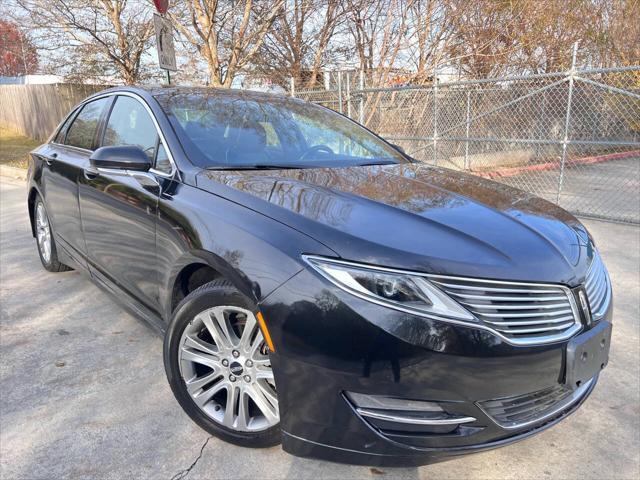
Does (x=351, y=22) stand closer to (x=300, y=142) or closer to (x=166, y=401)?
(x=300, y=142)

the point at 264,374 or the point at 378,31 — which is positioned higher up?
the point at 378,31

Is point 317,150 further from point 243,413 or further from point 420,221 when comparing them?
point 243,413

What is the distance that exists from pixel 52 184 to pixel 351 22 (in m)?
9.03

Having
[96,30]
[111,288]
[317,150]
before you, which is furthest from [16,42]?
[317,150]

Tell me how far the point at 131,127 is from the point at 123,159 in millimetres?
632

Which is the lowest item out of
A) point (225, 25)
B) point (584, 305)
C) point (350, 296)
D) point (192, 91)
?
point (584, 305)

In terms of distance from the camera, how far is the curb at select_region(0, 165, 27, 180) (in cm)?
1075

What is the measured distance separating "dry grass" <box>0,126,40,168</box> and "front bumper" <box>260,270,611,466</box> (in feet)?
39.5

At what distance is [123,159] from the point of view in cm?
264

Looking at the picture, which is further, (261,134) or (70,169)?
(70,169)

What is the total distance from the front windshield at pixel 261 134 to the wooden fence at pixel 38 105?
14.1 metres

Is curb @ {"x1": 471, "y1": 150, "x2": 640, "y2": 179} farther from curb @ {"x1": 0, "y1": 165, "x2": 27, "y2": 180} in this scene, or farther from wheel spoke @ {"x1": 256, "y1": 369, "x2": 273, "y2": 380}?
curb @ {"x1": 0, "y1": 165, "x2": 27, "y2": 180}

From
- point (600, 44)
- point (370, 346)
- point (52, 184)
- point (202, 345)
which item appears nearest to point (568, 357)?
point (370, 346)

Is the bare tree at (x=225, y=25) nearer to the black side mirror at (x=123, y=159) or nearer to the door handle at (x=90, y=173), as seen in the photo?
the door handle at (x=90, y=173)
